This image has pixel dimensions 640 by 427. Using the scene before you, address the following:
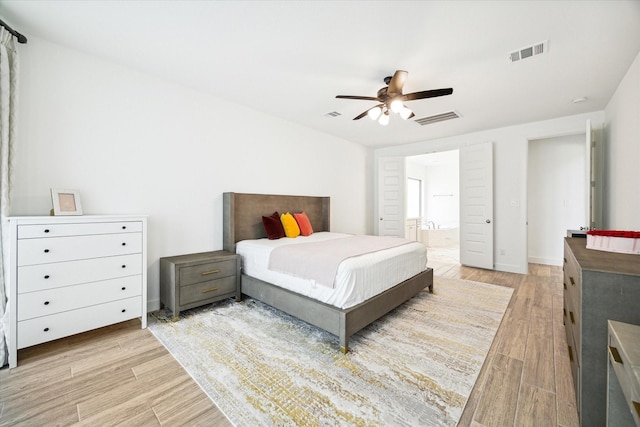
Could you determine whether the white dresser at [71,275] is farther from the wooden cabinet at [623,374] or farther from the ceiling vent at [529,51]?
the ceiling vent at [529,51]

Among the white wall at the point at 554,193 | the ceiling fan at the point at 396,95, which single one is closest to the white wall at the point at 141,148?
the ceiling fan at the point at 396,95

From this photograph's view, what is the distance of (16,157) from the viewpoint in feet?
7.05

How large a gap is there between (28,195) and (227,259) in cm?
179

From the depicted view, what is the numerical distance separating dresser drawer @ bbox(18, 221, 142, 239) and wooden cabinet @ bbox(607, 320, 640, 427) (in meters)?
3.19

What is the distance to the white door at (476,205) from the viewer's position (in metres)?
4.76

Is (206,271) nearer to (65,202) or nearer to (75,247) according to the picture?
(75,247)

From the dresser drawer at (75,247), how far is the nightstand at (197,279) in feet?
1.46

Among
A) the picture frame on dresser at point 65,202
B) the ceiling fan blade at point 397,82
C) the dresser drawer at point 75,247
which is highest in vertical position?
the ceiling fan blade at point 397,82

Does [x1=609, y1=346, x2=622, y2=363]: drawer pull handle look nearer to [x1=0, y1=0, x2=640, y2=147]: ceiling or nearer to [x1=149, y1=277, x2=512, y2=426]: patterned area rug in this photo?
[x1=149, y1=277, x2=512, y2=426]: patterned area rug

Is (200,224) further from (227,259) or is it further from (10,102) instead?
(10,102)

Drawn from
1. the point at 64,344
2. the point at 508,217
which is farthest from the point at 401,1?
the point at 508,217

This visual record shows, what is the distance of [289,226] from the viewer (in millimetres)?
3850

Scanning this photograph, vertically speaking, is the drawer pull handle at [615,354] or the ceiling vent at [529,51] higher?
the ceiling vent at [529,51]

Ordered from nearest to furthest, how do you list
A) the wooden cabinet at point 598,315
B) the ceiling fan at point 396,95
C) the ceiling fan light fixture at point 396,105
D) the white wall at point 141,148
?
the wooden cabinet at point 598,315 < the white wall at point 141,148 < the ceiling fan at point 396,95 < the ceiling fan light fixture at point 396,105
